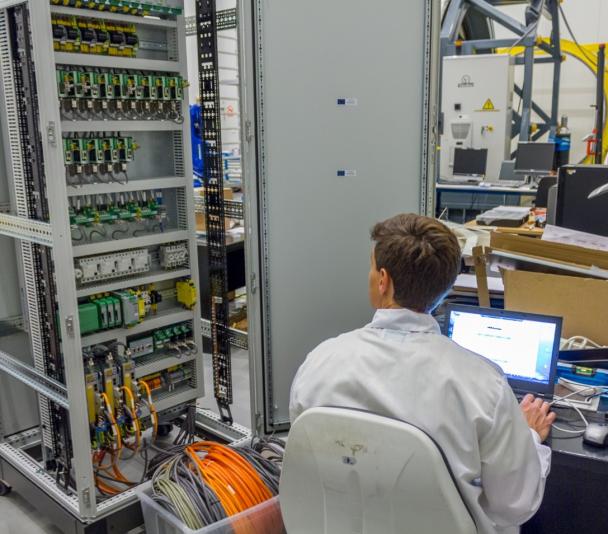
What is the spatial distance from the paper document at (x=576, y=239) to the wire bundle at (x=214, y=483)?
1.39 meters

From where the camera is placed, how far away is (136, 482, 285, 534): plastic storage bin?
2.03 m

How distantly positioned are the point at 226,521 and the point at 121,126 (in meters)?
1.58

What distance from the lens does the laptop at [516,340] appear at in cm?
196

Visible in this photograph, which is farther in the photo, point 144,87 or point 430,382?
point 144,87

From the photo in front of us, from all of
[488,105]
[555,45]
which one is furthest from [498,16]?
[488,105]

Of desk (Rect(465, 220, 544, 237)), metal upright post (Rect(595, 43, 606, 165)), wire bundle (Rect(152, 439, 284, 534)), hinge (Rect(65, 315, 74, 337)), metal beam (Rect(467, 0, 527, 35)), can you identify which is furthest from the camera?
metal upright post (Rect(595, 43, 606, 165))

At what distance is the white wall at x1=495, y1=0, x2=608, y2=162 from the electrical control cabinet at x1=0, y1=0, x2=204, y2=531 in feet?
23.2

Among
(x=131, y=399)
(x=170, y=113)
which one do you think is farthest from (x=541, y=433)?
(x=170, y=113)

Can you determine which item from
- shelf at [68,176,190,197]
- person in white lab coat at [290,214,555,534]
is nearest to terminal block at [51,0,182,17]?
shelf at [68,176,190,197]

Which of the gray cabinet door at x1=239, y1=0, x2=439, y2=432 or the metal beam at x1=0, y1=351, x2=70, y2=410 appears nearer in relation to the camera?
the metal beam at x1=0, y1=351, x2=70, y2=410

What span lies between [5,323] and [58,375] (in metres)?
0.50

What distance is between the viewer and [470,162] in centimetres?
703

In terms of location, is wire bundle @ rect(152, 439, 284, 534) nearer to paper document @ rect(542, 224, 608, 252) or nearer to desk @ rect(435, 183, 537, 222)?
paper document @ rect(542, 224, 608, 252)

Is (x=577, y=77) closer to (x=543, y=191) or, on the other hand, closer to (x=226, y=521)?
(x=543, y=191)
